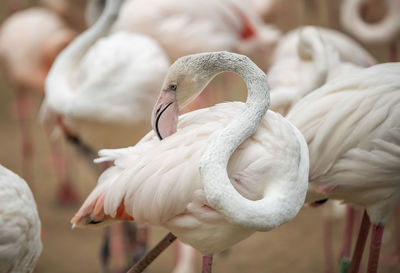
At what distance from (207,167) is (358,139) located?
0.67m

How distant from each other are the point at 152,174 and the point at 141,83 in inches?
50.4

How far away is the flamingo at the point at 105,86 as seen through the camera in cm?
306

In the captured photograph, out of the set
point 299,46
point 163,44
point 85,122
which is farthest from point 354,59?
point 85,122

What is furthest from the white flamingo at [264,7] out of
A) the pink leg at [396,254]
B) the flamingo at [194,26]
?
the pink leg at [396,254]

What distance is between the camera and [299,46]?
2945 millimetres

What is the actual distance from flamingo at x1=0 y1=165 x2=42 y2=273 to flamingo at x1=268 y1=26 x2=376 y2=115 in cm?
122

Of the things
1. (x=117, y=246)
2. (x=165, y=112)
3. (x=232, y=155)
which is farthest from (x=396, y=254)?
(x=165, y=112)

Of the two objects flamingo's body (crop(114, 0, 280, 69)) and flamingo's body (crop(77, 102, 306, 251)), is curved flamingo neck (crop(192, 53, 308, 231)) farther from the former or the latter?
flamingo's body (crop(114, 0, 280, 69))

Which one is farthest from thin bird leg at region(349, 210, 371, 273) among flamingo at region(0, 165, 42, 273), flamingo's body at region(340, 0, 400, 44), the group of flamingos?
flamingo's body at region(340, 0, 400, 44)

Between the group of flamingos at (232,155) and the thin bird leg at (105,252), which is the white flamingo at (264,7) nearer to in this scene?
the group of flamingos at (232,155)

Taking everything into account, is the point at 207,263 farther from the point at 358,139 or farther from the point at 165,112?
the point at 358,139

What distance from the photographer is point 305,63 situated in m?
3.11

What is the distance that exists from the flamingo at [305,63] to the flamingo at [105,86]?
660 millimetres

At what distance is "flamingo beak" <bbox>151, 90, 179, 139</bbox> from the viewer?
197 centimetres
